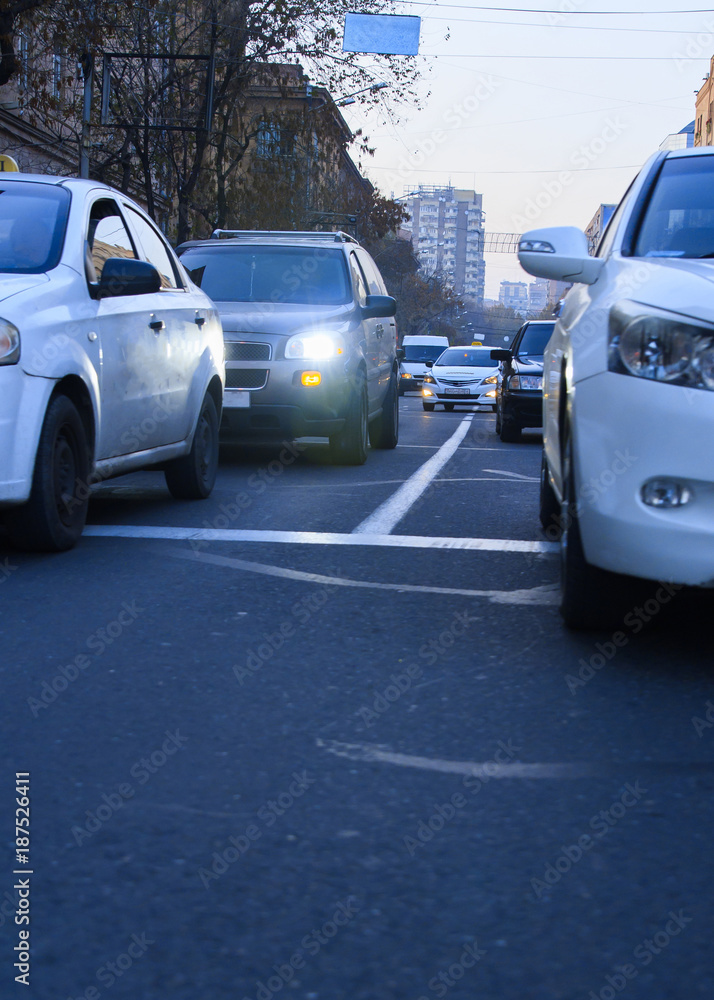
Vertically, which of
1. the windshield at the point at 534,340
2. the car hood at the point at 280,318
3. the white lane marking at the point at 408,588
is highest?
the car hood at the point at 280,318

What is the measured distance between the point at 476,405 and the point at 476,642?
24.0 m

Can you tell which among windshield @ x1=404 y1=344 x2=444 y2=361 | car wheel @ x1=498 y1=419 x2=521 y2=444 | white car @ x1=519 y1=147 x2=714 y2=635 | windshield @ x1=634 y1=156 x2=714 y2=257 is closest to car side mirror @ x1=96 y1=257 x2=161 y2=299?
white car @ x1=519 y1=147 x2=714 y2=635

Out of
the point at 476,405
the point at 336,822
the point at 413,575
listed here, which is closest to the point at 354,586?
the point at 413,575

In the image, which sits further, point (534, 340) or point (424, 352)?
point (424, 352)

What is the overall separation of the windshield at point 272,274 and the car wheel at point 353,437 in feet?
3.00

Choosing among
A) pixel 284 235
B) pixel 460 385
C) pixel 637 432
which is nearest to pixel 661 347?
pixel 637 432

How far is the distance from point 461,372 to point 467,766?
25.3 metres

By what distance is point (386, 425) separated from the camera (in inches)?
536

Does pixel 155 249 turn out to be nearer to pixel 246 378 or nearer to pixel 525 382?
pixel 246 378

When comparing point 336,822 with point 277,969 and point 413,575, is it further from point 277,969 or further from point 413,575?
point 413,575

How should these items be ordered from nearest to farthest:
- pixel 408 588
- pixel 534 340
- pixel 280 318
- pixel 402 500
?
1. pixel 408 588
2. pixel 402 500
3. pixel 280 318
4. pixel 534 340

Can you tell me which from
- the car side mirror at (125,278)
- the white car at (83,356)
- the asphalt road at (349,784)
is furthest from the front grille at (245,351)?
the asphalt road at (349,784)

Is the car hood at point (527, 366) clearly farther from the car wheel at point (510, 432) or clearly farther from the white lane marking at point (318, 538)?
the white lane marking at point (318, 538)

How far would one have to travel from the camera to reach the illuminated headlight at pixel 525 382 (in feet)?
54.6
